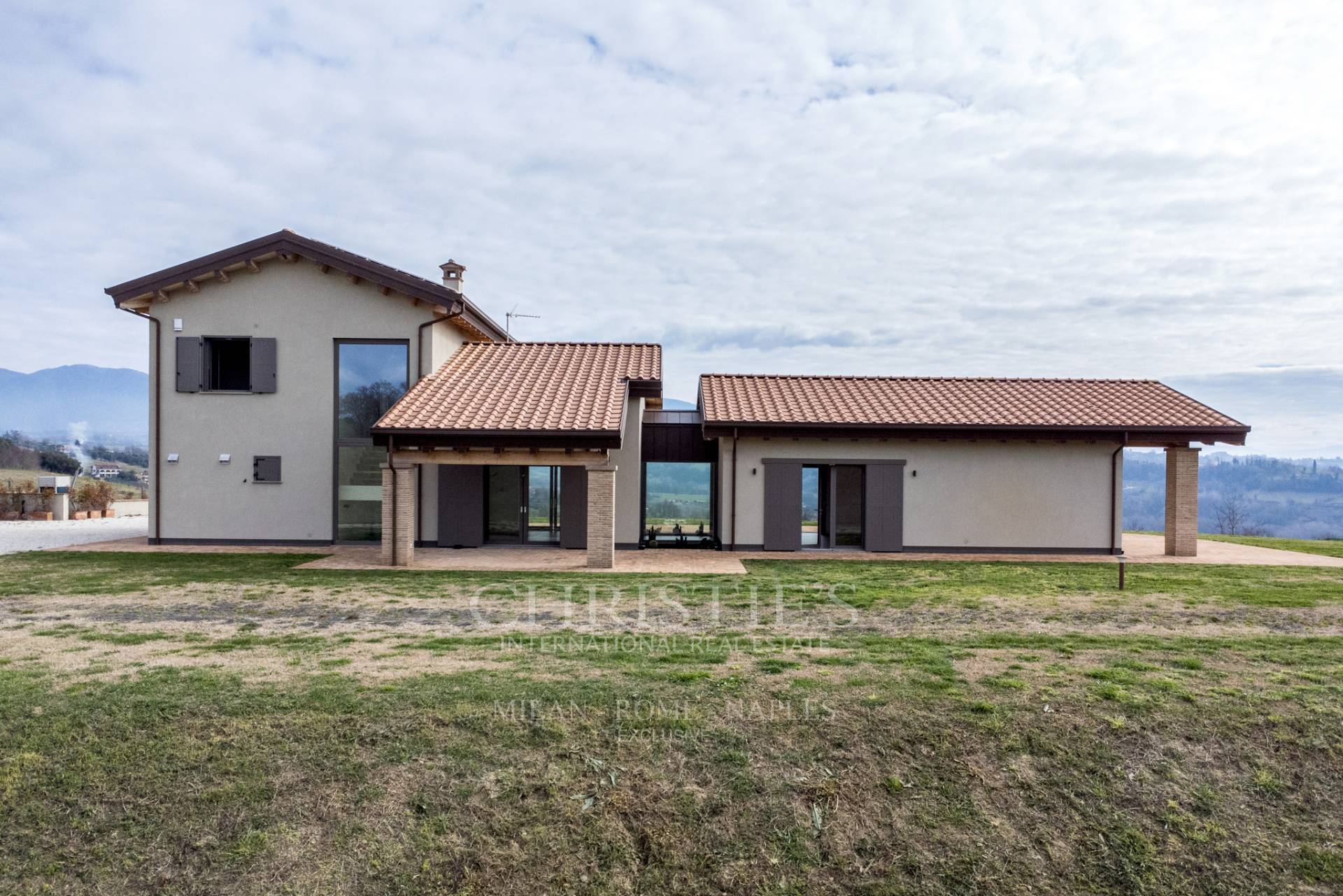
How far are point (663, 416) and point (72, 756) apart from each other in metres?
13.3

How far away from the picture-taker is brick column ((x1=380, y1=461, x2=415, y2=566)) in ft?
43.4

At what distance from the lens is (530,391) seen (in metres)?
15.1

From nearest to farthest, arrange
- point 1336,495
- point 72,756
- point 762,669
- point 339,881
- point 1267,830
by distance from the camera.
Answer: point 339,881 < point 1267,830 < point 72,756 < point 762,669 < point 1336,495

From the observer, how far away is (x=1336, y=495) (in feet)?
389

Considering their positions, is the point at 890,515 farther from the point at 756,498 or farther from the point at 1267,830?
the point at 1267,830

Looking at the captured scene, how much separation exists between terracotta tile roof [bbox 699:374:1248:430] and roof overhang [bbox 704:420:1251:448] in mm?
76

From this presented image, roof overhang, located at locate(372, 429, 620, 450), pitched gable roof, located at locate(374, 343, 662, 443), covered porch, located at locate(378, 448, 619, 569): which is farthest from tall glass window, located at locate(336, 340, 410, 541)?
roof overhang, located at locate(372, 429, 620, 450)

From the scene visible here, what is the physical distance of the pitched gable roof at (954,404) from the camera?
15.6 metres

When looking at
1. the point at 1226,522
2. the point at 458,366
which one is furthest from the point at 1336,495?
the point at 458,366

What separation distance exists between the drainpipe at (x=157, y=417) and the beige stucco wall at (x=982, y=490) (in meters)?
11.9

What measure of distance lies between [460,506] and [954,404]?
11102 millimetres

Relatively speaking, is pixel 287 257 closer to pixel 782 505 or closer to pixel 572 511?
pixel 572 511

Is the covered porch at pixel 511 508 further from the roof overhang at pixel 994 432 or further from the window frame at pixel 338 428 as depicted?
the roof overhang at pixel 994 432

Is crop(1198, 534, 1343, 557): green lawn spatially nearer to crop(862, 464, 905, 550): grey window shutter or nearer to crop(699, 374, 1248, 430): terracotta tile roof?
crop(699, 374, 1248, 430): terracotta tile roof
